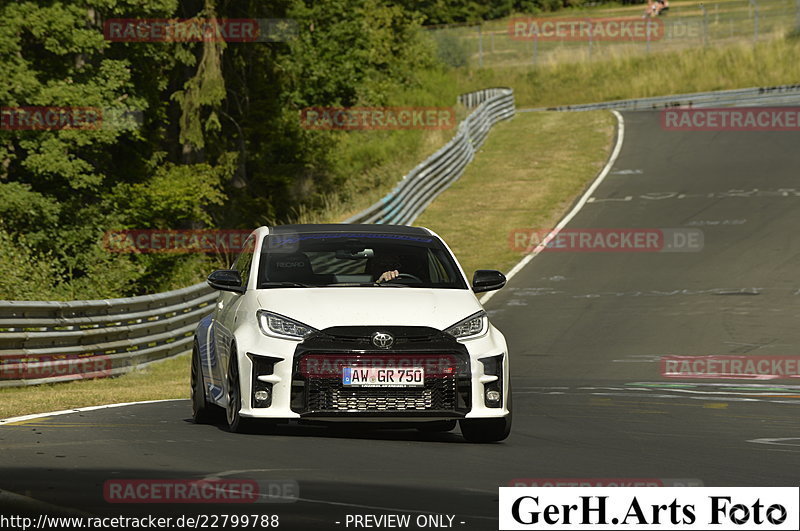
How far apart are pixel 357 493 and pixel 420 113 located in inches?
1854

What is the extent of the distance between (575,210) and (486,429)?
24.7 metres

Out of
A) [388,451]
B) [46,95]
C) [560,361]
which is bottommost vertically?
[560,361]

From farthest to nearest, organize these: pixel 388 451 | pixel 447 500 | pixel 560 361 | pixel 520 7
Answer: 1. pixel 520 7
2. pixel 560 361
3. pixel 388 451
4. pixel 447 500

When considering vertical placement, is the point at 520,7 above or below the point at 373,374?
above

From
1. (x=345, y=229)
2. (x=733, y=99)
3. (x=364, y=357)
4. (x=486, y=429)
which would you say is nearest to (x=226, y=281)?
(x=345, y=229)

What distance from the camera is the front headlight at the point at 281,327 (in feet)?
30.4

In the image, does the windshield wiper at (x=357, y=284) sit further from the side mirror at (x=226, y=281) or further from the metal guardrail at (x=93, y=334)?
the metal guardrail at (x=93, y=334)

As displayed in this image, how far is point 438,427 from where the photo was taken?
10.3 metres

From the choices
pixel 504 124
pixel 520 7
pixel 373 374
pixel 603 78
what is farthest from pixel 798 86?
pixel 520 7

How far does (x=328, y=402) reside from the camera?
361 inches

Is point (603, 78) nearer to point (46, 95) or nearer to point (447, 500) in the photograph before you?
point (46, 95)

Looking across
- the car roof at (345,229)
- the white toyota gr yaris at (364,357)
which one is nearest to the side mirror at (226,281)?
the white toyota gr yaris at (364,357)

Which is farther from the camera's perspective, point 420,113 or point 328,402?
point 420,113

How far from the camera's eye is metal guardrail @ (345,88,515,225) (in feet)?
95.5
